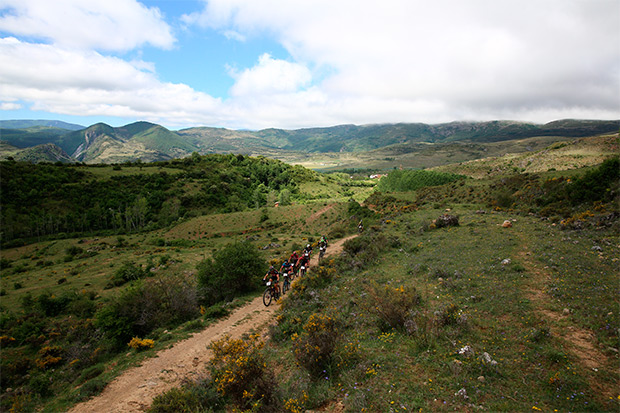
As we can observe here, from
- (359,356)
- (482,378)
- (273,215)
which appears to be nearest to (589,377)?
(482,378)

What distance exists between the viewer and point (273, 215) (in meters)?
56.1

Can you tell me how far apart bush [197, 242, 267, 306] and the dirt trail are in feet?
13.0

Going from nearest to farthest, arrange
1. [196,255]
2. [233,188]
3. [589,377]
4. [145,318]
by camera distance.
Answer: [589,377] → [145,318] → [196,255] → [233,188]

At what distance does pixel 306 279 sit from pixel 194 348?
23.5 feet

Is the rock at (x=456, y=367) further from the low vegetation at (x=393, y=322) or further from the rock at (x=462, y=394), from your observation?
the rock at (x=462, y=394)

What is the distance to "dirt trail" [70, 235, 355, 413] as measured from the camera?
786 centimetres

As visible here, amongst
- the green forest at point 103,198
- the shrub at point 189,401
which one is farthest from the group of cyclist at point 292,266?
the green forest at point 103,198

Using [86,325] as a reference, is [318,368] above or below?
above

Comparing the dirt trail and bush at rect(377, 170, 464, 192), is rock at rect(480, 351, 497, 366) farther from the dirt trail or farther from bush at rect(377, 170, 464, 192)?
bush at rect(377, 170, 464, 192)

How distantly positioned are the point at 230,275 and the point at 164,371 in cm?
858

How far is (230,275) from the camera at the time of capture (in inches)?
707

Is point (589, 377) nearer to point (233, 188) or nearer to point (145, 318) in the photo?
point (145, 318)

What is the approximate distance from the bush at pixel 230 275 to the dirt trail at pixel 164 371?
3.97 m

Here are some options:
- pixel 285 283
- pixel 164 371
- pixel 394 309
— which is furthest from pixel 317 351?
pixel 285 283
